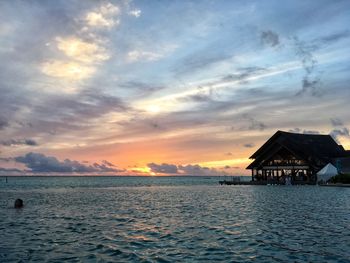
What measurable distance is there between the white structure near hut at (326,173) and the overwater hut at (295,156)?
2616mm

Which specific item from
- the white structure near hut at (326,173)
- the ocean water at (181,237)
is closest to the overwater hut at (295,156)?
the white structure near hut at (326,173)

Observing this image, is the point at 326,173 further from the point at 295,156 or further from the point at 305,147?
the point at 305,147

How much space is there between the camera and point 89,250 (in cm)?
1873

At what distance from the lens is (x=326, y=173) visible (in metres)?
79.4

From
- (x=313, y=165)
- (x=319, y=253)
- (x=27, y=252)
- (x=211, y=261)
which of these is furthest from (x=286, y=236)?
(x=313, y=165)

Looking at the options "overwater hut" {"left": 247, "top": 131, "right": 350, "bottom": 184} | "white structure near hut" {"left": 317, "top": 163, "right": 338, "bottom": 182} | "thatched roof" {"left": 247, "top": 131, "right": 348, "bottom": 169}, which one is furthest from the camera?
"thatched roof" {"left": 247, "top": 131, "right": 348, "bottom": 169}

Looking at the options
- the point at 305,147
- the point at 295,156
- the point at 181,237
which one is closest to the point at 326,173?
the point at 295,156

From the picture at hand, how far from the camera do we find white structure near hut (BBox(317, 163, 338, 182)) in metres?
79.6

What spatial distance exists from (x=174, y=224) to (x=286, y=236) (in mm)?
8248

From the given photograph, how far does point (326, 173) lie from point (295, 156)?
868 cm

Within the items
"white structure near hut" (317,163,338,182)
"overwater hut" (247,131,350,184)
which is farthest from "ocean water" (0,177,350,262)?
"overwater hut" (247,131,350,184)

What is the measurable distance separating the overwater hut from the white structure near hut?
262 cm

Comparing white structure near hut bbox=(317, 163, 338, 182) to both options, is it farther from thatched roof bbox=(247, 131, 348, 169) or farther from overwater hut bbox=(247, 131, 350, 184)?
thatched roof bbox=(247, 131, 348, 169)

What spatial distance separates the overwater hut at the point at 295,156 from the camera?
85375mm
